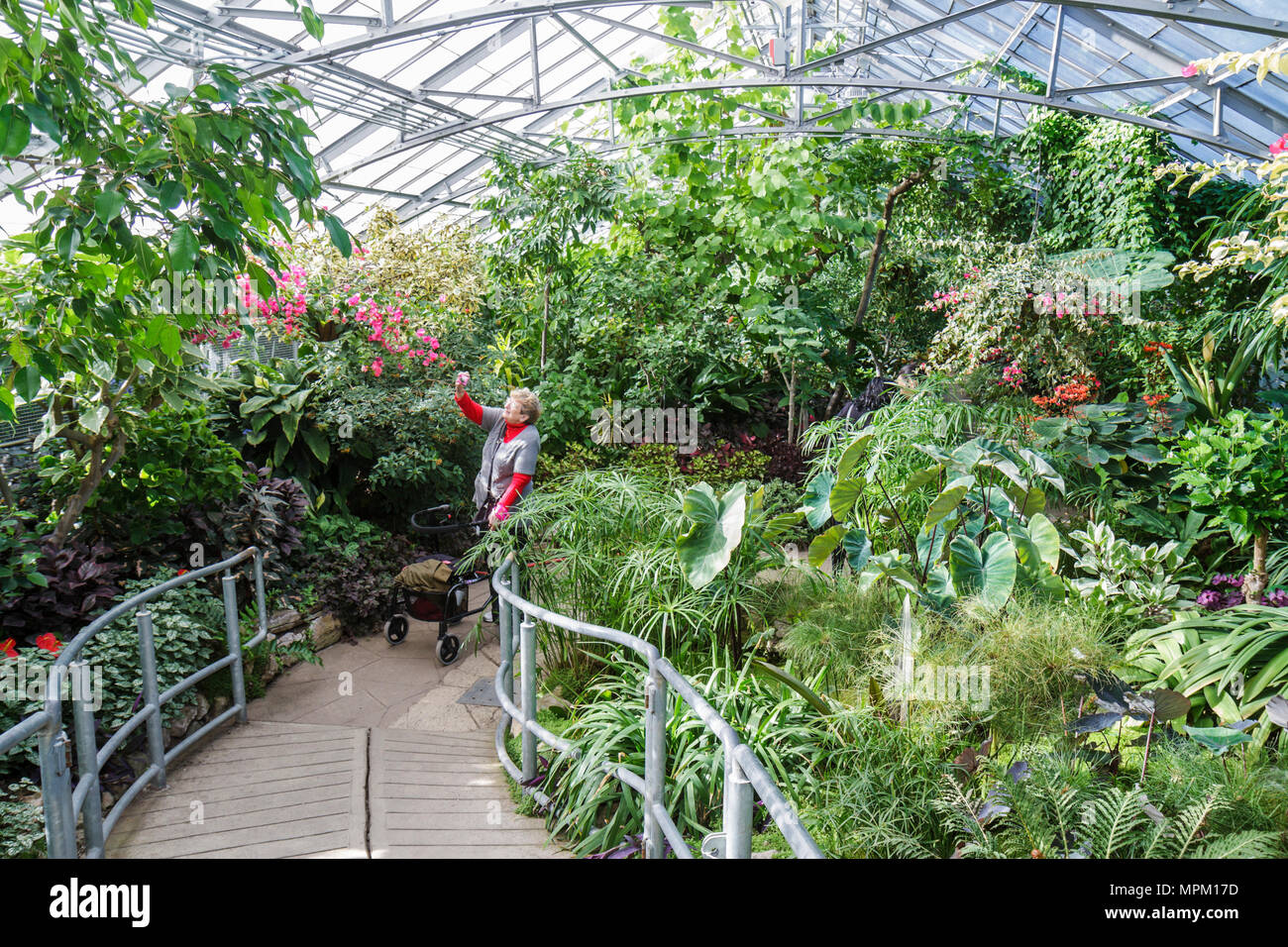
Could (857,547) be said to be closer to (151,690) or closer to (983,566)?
(983,566)

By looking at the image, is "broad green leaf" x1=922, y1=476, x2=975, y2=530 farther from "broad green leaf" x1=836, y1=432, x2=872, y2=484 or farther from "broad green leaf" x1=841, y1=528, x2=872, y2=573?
"broad green leaf" x1=836, y1=432, x2=872, y2=484

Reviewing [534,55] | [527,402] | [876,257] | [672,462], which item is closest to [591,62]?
[534,55]

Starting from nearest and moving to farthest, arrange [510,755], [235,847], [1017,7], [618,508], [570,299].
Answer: [235,847], [510,755], [618,508], [1017,7], [570,299]

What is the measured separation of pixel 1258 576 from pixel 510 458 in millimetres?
4011

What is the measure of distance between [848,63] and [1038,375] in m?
5.68

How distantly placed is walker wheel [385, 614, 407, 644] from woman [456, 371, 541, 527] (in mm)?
759

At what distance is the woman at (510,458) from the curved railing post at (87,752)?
84.2 inches

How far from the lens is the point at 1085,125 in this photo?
7586mm

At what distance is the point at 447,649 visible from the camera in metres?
4.46

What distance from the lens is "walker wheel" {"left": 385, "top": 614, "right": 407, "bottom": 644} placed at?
4.69m

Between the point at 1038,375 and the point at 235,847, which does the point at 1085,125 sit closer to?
the point at 1038,375

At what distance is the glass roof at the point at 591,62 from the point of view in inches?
204

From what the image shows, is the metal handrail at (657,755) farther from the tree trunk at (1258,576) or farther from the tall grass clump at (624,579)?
the tree trunk at (1258,576)
